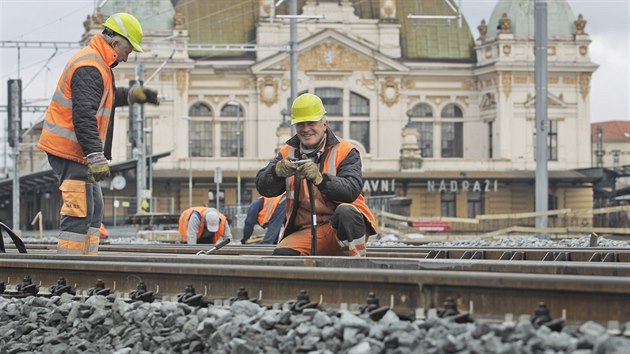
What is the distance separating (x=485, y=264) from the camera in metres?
7.75

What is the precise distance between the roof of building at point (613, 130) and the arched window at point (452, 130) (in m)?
66.1

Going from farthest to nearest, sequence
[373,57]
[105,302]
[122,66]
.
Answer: [373,57] → [122,66] → [105,302]

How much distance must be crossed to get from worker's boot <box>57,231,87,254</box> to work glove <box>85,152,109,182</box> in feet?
2.08

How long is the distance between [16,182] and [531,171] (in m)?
38.1

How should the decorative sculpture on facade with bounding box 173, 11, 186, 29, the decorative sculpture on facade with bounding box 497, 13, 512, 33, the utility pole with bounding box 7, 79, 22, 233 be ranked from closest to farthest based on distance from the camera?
the utility pole with bounding box 7, 79, 22, 233, the decorative sculpture on facade with bounding box 173, 11, 186, 29, the decorative sculpture on facade with bounding box 497, 13, 512, 33

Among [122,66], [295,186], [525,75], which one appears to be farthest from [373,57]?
[295,186]

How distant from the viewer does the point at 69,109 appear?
32.9ft

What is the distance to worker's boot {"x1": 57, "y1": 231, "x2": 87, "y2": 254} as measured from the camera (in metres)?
10.1

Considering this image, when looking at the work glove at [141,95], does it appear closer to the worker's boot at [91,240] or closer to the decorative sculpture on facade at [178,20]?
the worker's boot at [91,240]

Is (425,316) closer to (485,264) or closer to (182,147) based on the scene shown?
(485,264)

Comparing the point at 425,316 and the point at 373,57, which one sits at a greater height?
the point at 373,57

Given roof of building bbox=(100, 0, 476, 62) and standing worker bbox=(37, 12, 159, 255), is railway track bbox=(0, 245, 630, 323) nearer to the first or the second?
standing worker bbox=(37, 12, 159, 255)

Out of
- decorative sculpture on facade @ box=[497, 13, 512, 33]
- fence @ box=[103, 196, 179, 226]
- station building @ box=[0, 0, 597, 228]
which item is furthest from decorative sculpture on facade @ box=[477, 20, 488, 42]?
fence @ box=[103, 196, 179, 226]

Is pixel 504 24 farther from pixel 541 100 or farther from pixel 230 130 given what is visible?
pixel 541 100
